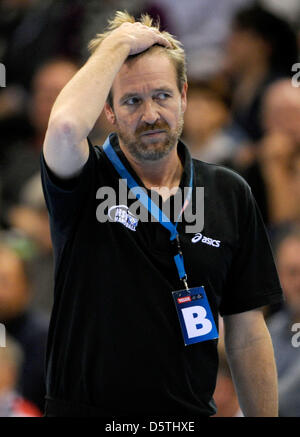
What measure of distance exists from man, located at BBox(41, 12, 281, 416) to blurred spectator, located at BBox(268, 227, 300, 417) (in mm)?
870

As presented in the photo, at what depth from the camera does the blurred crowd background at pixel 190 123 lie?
11.3 ft

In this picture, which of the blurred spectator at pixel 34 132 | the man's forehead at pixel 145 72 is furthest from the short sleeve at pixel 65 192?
the blurred spectator at pixel 34 132

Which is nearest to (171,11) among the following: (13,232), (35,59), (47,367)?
(35,59)

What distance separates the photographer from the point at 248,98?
3.96 m

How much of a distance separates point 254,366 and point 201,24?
2.60 m

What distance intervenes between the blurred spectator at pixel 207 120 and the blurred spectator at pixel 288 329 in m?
0.75

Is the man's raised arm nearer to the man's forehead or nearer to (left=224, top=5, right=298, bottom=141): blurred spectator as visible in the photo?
the man's forehead

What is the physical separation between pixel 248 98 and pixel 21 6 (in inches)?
65.1

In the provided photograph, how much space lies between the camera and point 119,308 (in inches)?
80.4

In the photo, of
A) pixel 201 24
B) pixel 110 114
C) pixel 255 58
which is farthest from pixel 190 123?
pixel 110 114

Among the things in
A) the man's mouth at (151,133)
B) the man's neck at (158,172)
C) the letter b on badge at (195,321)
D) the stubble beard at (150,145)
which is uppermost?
the man's mouth at (151,133)

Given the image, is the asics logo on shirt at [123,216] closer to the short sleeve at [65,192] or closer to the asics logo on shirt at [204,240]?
the short sleeve at [65,192]

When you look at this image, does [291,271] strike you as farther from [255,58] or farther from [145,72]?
[145,72]

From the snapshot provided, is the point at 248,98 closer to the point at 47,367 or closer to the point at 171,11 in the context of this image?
the point at 171,11
